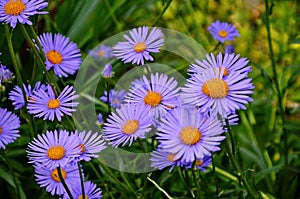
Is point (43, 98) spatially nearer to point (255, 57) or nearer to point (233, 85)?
point (233, 85)

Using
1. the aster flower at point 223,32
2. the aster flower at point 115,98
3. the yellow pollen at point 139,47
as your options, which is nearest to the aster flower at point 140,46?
the yellow pollen at point 139,47

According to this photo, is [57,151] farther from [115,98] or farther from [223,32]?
[223,32]

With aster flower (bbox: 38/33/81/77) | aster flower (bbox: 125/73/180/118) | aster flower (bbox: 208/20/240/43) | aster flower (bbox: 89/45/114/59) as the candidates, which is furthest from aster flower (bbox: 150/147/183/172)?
aster flower (bbox: 89/45/114/59)

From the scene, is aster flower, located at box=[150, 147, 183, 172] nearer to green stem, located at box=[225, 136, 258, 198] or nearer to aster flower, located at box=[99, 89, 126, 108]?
green stem, located at box=[225, 136, 258, 198]

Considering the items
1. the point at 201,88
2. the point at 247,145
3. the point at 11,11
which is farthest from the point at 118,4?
the point at 201,88

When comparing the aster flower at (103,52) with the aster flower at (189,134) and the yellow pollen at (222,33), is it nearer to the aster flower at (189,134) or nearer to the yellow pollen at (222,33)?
the yellow pollen at (222,33)

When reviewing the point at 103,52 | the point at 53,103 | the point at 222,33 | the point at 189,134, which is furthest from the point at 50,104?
the point at 103,52
